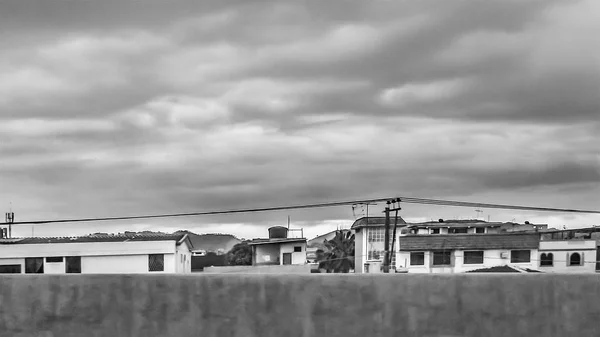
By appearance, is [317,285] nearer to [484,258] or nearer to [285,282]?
[285,282]

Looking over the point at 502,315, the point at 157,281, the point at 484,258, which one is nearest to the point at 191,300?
the point at 157,281

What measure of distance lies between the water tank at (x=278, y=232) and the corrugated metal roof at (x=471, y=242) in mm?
9147

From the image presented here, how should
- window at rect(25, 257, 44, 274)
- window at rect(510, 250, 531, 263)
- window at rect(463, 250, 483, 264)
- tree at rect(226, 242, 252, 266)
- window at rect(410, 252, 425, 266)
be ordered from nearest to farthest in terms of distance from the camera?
window at rect(25, 257, 44, 274), window at rect(463, 250, 483, 264), window at rect(510, 250, 531, 263), window at rect(410, 252, 425, 266), tree at rect(226, 242, 252, 266)

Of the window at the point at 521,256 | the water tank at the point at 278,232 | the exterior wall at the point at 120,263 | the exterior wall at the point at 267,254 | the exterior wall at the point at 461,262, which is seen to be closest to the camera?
the exterior wall at the point at 120,263

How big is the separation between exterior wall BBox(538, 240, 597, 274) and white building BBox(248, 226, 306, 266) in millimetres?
16736

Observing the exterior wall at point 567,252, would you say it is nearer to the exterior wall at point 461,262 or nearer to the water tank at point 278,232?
the exterior wall at point 461,262

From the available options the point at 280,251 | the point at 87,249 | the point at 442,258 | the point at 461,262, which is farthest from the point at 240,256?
the point at 87,249

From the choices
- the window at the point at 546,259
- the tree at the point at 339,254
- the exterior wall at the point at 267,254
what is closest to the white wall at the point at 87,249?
the exterior wall at the point at 267,254

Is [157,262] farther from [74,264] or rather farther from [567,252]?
[567,252]

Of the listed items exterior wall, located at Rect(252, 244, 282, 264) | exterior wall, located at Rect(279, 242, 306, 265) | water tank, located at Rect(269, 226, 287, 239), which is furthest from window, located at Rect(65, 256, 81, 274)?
Result: water tank, located at Rect(269, 226, 287, 239)

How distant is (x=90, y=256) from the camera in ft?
125

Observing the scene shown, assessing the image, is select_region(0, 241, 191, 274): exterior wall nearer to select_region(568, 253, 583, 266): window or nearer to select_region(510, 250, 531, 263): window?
select_region(510, 250, 531, 263): window

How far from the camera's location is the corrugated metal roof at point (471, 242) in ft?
160

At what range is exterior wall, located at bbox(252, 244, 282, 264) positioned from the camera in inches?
1937
